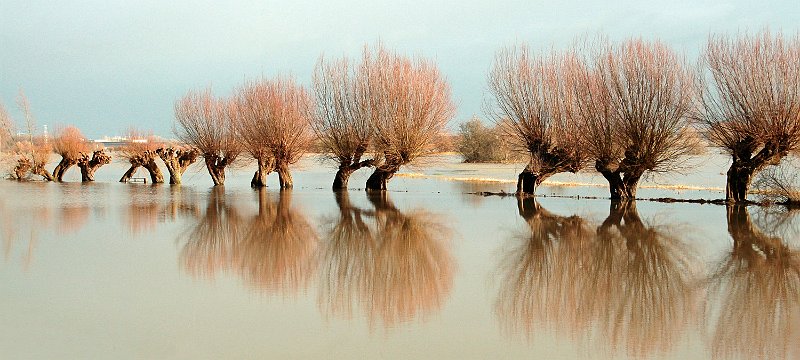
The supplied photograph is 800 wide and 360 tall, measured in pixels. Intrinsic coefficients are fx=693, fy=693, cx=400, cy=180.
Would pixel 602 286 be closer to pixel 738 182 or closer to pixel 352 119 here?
pixel 738 182

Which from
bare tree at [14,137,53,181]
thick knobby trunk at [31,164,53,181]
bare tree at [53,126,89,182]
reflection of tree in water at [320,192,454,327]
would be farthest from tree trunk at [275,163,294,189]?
reflection of tree in water at [320,192,454,327]

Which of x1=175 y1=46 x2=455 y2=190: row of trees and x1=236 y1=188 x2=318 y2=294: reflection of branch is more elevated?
x1=175 y1=46 x2=455 y2=190: row of trees

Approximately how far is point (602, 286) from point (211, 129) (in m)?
32.0

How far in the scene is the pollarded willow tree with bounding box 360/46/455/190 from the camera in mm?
29797

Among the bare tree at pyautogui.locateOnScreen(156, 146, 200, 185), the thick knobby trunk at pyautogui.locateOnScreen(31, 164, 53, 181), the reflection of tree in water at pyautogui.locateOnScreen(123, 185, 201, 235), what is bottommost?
the reflection of tree in water at pyautogui.locateOnScreen(123, 185, 201, 235)

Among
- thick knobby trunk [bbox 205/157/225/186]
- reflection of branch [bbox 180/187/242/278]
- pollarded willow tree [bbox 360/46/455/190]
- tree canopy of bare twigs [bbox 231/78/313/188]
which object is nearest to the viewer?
reflection of branch [bbox 180/187/242/278]

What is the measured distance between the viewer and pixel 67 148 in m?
42.3

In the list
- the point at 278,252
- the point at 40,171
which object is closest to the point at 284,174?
the point at 40,171

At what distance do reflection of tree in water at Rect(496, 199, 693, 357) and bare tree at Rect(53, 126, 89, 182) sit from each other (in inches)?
1405

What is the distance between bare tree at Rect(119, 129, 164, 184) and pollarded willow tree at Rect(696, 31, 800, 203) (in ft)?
96.7

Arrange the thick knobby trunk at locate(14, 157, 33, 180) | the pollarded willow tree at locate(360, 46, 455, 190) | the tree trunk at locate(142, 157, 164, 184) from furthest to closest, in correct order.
Result: the thick knobby trunk at locate(14, 157, 33, 180)
the tree trunk at locate(142, 157, 164, 184)
the pollarded willow tree at locate(360, 46, 455, 190)

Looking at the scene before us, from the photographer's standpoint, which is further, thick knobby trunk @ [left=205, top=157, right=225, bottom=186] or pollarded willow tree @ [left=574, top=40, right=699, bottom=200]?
thick knobby trunk @ [left=205, top=157, right=225, bottom=186]

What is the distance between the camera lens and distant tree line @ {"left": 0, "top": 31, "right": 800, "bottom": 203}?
68.1 ft

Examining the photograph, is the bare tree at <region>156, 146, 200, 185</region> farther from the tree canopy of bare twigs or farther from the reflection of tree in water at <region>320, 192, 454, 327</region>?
the reflection of tree in water at <region>320, 192, 454, 327</region>
